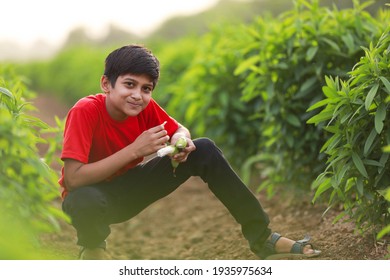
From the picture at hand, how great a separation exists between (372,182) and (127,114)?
1.30 meters

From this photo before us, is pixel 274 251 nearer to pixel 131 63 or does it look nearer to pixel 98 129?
pixel 98 129

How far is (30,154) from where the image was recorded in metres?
2.40

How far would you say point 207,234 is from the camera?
433cm

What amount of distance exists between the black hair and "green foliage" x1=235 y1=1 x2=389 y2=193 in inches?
63.4

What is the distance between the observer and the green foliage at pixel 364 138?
2885mm

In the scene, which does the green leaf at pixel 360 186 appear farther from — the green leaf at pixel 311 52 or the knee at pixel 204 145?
the green leaf at pixel 311 52

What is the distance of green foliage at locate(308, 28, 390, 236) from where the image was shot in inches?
114

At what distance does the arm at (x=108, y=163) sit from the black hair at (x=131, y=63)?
317 millimetres

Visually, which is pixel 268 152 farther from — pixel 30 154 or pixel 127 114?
pixel 30 154

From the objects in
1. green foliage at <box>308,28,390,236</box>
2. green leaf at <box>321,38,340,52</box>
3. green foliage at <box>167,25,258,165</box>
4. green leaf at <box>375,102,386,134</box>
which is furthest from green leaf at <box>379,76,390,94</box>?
green foliage at <box>167,25,258,165</box>

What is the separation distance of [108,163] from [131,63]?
19.3 inches

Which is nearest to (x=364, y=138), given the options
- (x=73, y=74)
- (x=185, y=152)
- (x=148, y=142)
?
(x=185, y=152)

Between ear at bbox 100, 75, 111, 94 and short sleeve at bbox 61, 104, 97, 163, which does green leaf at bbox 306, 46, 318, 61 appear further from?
short sleeve at bbox 61, 104, 97, 163

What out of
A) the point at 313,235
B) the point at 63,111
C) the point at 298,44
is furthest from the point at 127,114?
the point at 63,111
